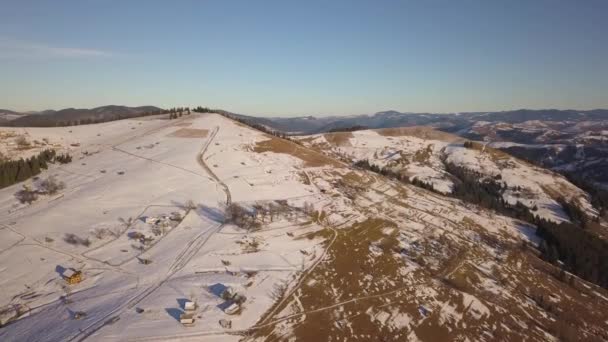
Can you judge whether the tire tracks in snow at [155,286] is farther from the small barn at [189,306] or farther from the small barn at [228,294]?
the small barn at [228,294]

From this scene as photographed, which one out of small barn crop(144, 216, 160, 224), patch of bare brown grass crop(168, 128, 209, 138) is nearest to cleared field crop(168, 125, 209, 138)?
patch of bare brown grass crop(168, 128, 209, 138)

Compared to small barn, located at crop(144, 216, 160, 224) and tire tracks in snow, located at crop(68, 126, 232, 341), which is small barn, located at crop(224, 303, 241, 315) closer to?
tire tracks in snow, located at crop(68, 126, 232, 341)

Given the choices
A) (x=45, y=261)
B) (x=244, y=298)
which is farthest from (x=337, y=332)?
(x=45, y=261)

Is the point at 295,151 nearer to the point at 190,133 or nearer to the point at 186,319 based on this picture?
the point at 190,133

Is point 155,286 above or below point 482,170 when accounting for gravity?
above

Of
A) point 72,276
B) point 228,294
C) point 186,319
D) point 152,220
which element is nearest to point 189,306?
point 186,319

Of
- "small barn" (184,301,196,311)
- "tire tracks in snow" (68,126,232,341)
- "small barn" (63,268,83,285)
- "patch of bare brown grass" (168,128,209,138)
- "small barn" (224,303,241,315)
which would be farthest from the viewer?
"patch of bare brown grass" (168,128,209,138)

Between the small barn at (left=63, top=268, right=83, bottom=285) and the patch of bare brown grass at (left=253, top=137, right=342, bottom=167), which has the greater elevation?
the patch of bare brown grass at (left=253, top=137, right=342, bottom=167)

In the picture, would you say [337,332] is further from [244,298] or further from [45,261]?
[45,261]
